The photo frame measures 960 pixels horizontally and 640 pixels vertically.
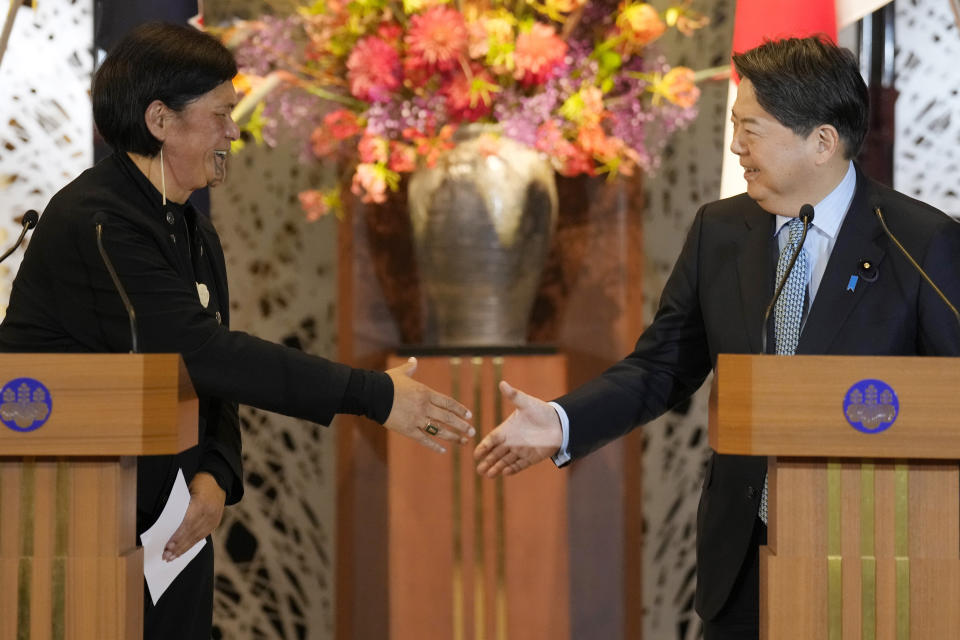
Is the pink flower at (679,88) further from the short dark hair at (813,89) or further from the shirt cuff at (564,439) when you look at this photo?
the shirt cuff at (564,439)

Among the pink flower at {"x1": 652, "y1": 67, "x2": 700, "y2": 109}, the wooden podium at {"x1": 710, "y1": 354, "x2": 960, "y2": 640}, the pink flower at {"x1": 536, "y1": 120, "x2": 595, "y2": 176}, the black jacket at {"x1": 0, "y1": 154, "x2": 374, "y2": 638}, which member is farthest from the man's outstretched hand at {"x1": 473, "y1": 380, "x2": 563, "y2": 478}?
the pink flower at {"x1": 652, "y1": 67, "x2": 700, "y2": 109}

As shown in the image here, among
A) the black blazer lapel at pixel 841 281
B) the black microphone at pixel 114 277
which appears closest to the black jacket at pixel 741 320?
the black blazer lapel at pixel 841 281

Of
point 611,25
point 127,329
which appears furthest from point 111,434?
point 611,25

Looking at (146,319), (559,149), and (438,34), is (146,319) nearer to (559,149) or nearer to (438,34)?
(438,34)

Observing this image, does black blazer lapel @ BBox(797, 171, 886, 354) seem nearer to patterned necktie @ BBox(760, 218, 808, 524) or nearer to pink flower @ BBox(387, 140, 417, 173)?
patterned necktie @ BBox(760, 218, 808, 524)

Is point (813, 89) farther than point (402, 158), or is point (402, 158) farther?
point (402, 158)

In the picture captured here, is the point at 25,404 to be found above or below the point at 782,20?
below

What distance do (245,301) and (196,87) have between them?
5.31 ft

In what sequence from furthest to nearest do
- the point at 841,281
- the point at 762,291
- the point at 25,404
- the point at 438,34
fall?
1. the point at 438,34
2. the point at 762,291
3. the point at 841,281
4. the point at 25,404

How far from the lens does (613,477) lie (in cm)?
364

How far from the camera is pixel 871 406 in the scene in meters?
1.61

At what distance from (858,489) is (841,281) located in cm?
57

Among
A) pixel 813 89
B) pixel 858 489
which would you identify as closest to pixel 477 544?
pixel 813 89

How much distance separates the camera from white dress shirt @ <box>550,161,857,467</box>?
2.18 meters
